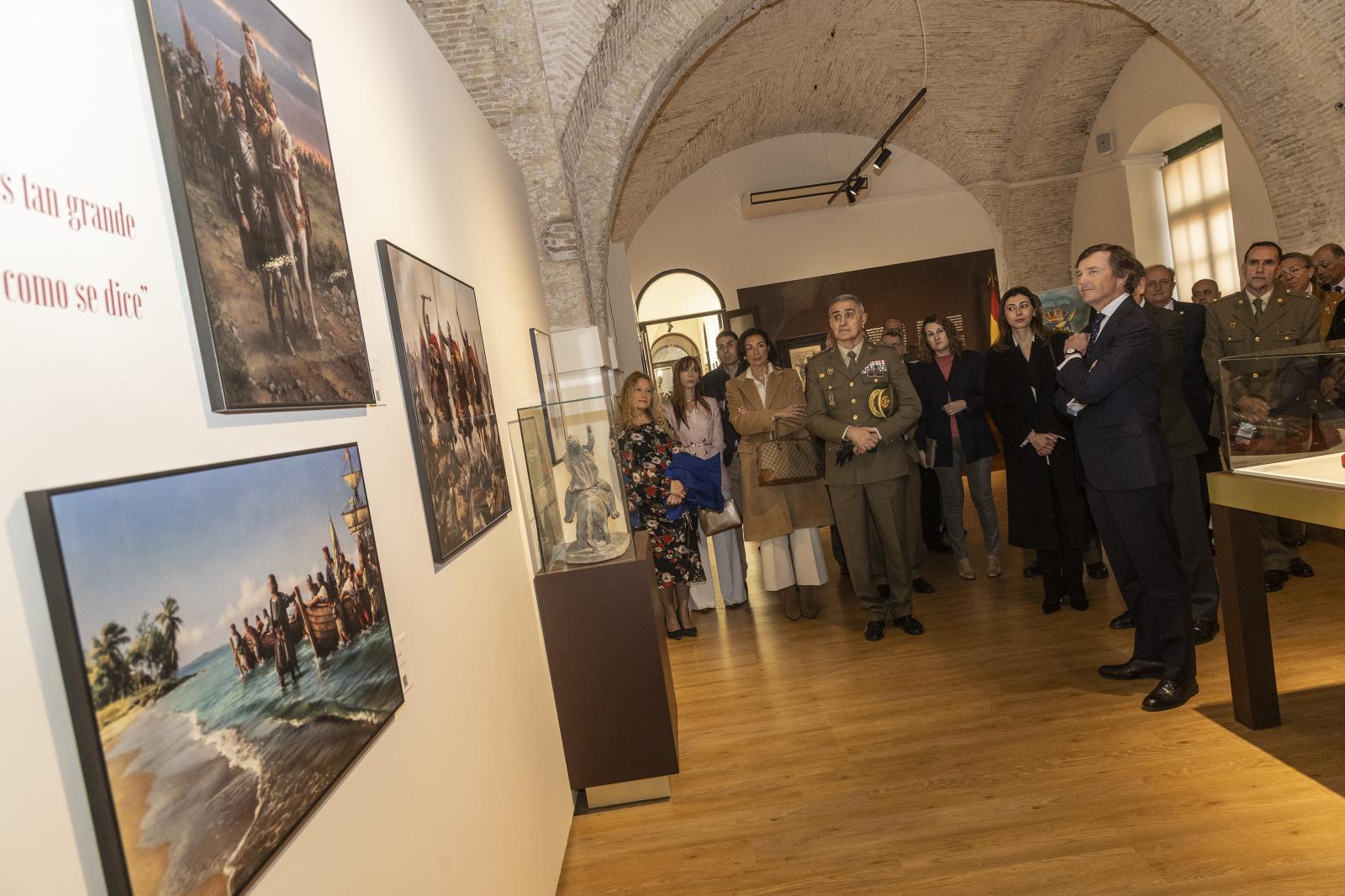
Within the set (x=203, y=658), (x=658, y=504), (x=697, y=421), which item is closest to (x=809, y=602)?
(x=658, y=504)

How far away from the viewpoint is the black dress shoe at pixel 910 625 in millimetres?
5176

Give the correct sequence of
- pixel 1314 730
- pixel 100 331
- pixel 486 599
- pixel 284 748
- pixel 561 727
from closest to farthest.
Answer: pixel 100 331 < pixel 284 748 < pixel 486 599 < pixel 1314 730 < pixel 561 727

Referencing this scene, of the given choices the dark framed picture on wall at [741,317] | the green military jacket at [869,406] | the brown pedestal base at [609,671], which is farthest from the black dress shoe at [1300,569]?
the dark framed picture on wall at [741,317]

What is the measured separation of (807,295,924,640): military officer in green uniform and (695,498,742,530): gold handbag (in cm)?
67

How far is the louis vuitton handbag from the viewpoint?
5.58 meters

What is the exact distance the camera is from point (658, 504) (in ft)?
18.2

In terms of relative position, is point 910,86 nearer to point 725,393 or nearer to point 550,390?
point 725,393

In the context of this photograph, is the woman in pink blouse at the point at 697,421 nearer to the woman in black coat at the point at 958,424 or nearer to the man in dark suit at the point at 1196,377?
the woman in black coat at the point at 958,424

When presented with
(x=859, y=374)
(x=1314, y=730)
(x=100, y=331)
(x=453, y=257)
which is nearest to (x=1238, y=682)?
(x=1314, y=730)

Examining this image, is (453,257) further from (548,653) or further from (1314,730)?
(1314,730)

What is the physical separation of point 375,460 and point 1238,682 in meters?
3.26

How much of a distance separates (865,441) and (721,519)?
3.73 feet

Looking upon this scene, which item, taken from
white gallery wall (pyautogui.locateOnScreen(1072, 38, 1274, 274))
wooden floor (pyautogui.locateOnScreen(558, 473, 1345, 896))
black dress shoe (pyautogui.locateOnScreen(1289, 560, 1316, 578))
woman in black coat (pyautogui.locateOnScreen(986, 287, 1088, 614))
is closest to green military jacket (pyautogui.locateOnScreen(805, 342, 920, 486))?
woman in black coat (pyautogui.locateOnScreen(986, 287, 1088, 614))

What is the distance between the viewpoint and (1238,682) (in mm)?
3430
